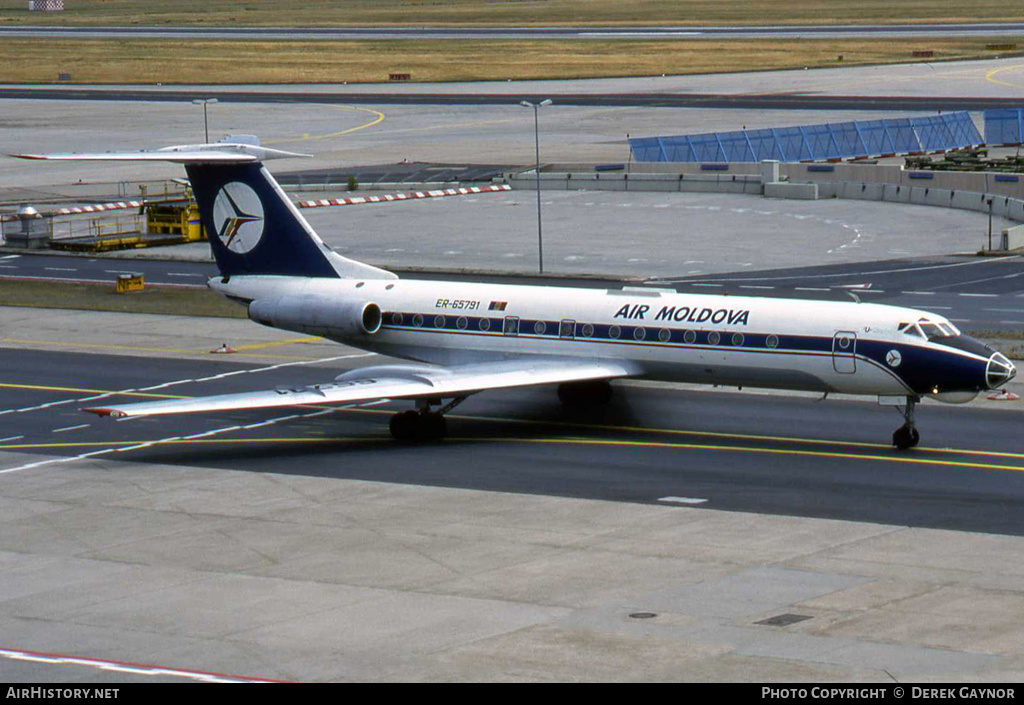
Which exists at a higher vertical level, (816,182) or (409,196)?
(816,182)

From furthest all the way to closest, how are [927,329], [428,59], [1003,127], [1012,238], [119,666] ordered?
[428,59]
[1003,127]
[1012,238]
[927,329]
[119,666]

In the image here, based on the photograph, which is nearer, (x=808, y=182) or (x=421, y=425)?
(x=421, y=425)

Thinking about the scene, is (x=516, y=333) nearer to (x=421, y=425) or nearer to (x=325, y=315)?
(x=421, y=425)

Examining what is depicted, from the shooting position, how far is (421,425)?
3844 cm

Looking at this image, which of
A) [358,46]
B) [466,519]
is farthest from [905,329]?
[358,46]

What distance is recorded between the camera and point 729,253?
6819 cm


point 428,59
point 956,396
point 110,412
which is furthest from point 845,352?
point 428,59

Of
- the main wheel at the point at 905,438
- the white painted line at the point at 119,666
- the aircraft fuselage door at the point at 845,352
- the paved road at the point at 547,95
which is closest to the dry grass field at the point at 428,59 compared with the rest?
the paved road at the point at 547,95

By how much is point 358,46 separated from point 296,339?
122252 mm

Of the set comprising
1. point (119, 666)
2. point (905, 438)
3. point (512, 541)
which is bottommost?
point (512, 541)

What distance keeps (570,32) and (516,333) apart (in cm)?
15005

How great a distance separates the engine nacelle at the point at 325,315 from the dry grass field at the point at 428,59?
10147 cm

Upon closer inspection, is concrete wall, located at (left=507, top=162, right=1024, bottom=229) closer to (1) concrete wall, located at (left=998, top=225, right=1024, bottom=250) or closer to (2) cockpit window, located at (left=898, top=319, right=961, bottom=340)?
(1) concrete wall, located at (left=998, top=225, right=1024, bottom=250)

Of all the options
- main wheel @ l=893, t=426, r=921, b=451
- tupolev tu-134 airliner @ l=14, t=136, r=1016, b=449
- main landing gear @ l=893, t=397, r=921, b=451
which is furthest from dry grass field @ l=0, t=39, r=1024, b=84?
main wheel @ l=893, t=426, r=921, b=451
